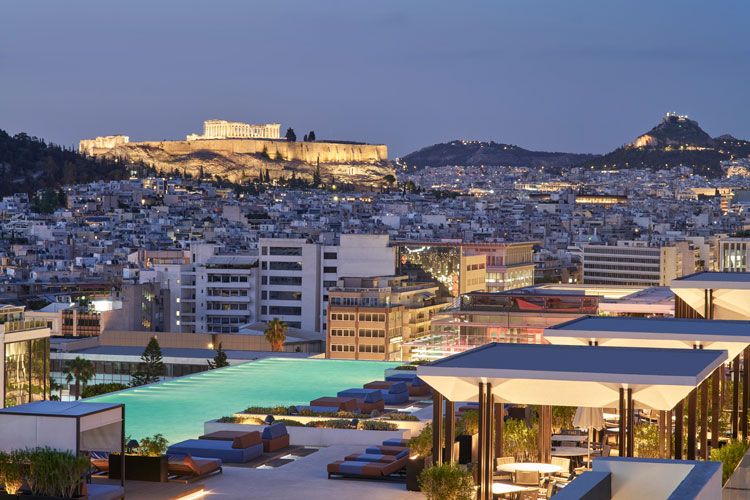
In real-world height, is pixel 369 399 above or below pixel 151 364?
above

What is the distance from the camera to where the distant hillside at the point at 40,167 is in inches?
5103

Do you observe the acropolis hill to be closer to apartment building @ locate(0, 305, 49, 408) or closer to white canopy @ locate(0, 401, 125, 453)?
apartment building @ locate(0, 305, 49, 408)

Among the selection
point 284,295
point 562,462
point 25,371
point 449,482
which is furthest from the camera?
point 284,295

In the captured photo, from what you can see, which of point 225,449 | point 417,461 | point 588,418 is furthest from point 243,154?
point 588,418

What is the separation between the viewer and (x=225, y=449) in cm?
1260

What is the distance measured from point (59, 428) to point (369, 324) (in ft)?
102

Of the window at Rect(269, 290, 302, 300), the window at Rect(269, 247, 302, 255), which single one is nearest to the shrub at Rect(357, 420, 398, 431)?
the window at Rect(269, 290, 302, 300)

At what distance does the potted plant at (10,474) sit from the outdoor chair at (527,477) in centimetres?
370

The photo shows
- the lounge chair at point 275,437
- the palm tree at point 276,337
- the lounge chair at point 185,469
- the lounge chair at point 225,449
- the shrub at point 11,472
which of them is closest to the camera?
the shrub at point 11,472

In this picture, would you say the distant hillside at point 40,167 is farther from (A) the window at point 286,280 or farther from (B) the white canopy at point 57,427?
(B) the white canopy at point 57,427

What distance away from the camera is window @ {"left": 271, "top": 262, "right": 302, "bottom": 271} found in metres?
54.0

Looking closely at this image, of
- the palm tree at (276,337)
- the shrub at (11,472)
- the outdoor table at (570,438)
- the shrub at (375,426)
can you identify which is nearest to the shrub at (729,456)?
the outdoor table at (570,438)

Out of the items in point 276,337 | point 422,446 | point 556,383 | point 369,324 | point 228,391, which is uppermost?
point 556,383

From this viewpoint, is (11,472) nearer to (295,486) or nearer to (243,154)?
(295,486)
